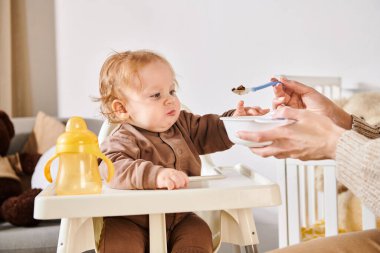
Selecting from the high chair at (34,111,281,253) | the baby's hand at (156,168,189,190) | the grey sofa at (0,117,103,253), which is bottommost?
the grey sofa at (0,117,103,253)

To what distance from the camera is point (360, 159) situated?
2.79 feet

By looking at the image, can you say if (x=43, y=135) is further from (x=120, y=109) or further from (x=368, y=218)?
(x=368, y=218)

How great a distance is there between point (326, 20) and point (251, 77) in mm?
343

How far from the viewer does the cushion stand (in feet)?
7.96

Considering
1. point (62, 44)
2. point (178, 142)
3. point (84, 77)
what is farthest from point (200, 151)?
point (62, 44)

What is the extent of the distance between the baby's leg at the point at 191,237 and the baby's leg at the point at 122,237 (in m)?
0.06

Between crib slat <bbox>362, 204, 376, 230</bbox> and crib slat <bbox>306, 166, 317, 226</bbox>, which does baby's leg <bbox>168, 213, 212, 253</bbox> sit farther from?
crib slat <bbox>306, 166, 317, 226</bbox>

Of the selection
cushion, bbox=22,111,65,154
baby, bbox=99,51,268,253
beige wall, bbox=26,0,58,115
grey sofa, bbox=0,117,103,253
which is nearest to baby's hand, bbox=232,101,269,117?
baby, bbox=99,51,268,253

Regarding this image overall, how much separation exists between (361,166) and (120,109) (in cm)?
60

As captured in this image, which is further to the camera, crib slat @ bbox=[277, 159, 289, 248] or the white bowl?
crib slat @ bbox=[277, 159, 289, 248]

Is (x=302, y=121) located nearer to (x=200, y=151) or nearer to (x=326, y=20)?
(x=200, y=151)

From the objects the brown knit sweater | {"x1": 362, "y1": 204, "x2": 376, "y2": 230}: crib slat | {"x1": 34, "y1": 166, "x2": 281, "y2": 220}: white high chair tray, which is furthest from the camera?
{"x1": 362, "y1": 204, "x2": 376, "y2": 230}: crib slat

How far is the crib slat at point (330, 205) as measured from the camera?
1.47m

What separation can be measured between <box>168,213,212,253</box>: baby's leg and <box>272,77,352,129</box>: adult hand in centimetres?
32
